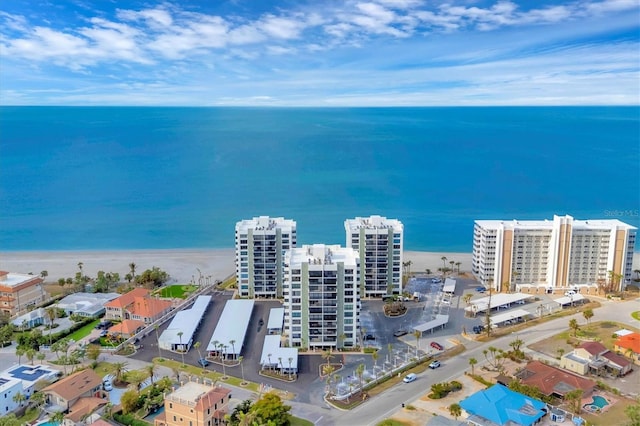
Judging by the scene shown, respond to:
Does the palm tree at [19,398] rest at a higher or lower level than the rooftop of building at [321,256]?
lower

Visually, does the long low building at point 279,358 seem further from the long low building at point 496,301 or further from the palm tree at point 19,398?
the long low building at point 496,301

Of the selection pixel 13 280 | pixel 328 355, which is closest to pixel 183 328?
pixel 328 355

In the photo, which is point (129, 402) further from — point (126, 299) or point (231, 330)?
point (126, 299)

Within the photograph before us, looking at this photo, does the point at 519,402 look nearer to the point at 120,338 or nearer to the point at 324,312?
the point at 324,312

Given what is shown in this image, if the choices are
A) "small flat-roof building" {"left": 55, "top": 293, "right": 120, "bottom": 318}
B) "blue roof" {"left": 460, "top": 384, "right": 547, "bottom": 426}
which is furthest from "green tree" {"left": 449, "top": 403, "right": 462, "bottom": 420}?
"small flat-roof building" {"left": 55, "top": 293, "right": 120, "bottom": 318}

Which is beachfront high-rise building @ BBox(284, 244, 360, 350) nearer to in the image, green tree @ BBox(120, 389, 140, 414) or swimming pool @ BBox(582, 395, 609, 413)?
green tree @ BBox(120, 389, 140, 414)

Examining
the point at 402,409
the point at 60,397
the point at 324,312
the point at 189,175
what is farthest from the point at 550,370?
the point at 189,175

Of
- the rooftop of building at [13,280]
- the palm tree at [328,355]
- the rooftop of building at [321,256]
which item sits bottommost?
the palm tree at [328,355]

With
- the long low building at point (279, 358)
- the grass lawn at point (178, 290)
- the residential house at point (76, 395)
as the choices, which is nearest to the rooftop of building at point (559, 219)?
the long low building at point (279, 358)
